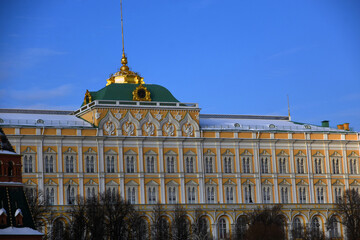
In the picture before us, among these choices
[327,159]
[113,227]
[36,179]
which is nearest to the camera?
[113,227]

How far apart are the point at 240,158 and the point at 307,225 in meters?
14.7

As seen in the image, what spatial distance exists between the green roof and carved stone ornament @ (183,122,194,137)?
470cm

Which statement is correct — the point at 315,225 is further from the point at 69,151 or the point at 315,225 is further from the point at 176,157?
the point at 69,151

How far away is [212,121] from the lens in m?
177

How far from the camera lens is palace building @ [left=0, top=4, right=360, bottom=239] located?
522 ft

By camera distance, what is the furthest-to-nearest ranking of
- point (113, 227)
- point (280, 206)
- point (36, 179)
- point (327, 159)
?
1. point (327, 159)
2. point (280, 206)
3. point (36, 179)
4. point (113, 227)

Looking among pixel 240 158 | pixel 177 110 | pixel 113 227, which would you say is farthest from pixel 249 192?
pixel 113 227

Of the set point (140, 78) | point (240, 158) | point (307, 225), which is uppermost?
point (140, 78)

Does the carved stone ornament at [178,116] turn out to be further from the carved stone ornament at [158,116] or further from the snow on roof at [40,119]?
the snow on roof at [40,119]

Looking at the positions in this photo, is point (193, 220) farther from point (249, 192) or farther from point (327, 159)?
point (327, 159)

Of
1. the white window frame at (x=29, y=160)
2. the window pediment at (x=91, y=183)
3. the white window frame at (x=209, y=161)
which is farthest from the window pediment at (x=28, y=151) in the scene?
the white window frame at (x=209, y=161)

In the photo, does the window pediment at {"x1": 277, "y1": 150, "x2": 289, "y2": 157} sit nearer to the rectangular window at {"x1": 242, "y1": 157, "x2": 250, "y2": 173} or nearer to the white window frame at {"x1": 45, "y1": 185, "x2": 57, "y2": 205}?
the rectangular window at {"x1": 242, "y1": 157, "x2": 250, "y2": 173}

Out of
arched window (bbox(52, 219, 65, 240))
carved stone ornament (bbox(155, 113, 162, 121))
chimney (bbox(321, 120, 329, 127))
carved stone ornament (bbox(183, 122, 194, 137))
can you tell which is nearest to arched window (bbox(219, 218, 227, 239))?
carved stone ornament (bbox(183, 122, 194, 137))

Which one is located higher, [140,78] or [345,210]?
[140,78]
